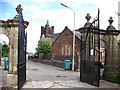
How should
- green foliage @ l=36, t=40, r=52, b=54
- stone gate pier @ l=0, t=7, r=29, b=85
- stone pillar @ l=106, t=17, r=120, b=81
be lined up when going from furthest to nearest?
green foliage @ l=36, t=40, r=52, b=54
stone pillar @ l=106, t=17, r=120, b=81
stone gate pier @ l=0, t=7, r=29, b=85

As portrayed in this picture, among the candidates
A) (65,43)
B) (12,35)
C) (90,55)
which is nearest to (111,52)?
(90,55)

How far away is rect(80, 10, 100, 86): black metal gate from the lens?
1582 cm

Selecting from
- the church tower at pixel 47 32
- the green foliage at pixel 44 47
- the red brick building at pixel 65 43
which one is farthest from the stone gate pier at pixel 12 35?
the church tower at pixel 47 32

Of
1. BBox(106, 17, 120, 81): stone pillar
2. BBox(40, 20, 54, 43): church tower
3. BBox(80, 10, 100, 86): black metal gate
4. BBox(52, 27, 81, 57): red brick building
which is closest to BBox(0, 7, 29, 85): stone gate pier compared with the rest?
BBox(80, 10, 100, 86): black metal gate

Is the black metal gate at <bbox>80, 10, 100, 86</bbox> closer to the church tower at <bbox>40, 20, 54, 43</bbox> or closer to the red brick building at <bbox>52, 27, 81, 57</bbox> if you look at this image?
the red brick building at <bbox>52, 27, 81, 57</bbox>

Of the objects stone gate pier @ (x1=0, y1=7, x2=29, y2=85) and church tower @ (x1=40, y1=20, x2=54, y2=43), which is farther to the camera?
church tower @ (x1=40, y1=20, x2=54, y2=43)

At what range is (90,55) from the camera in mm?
16828

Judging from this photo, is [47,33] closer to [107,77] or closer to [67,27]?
[67,27]

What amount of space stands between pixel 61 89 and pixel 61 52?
143ft

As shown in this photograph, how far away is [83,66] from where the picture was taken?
17.7 meters

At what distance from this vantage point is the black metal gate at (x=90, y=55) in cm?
1582

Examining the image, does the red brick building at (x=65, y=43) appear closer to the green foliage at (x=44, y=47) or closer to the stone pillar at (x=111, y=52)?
the green foliage at (x=44, y=47)

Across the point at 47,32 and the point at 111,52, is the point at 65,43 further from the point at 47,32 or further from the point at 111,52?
the point at 47,32

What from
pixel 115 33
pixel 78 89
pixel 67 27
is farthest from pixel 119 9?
pixel 67 27
